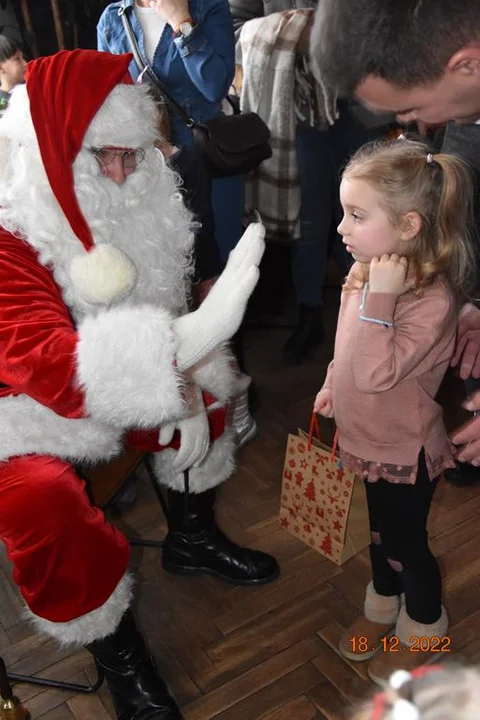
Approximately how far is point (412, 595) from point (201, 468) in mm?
539

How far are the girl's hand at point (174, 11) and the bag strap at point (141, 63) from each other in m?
0.10

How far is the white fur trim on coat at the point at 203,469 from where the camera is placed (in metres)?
1.64

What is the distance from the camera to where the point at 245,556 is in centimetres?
175

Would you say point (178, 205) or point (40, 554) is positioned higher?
point (178, 205)

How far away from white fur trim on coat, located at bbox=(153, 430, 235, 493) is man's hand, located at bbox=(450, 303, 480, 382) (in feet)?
1.84

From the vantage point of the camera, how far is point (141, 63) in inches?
72.1

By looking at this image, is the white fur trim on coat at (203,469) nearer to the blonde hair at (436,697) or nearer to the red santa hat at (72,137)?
the red santa hat at (72,137)

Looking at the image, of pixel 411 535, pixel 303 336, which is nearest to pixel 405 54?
pixel 411 535

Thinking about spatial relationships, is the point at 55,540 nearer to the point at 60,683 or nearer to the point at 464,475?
the point at 60,683

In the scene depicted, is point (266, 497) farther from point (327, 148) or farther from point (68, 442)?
point (327, 148)

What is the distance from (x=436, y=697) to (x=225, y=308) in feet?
2.44

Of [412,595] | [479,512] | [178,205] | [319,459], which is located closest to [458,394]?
[479,512]

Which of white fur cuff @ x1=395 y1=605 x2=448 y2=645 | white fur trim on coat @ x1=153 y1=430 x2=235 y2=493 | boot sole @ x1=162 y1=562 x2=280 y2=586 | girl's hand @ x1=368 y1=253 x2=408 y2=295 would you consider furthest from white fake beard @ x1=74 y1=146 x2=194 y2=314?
white fur cuff @ x1=395 y1=605 x2=448 y2=645

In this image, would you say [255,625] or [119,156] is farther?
[255,625]
